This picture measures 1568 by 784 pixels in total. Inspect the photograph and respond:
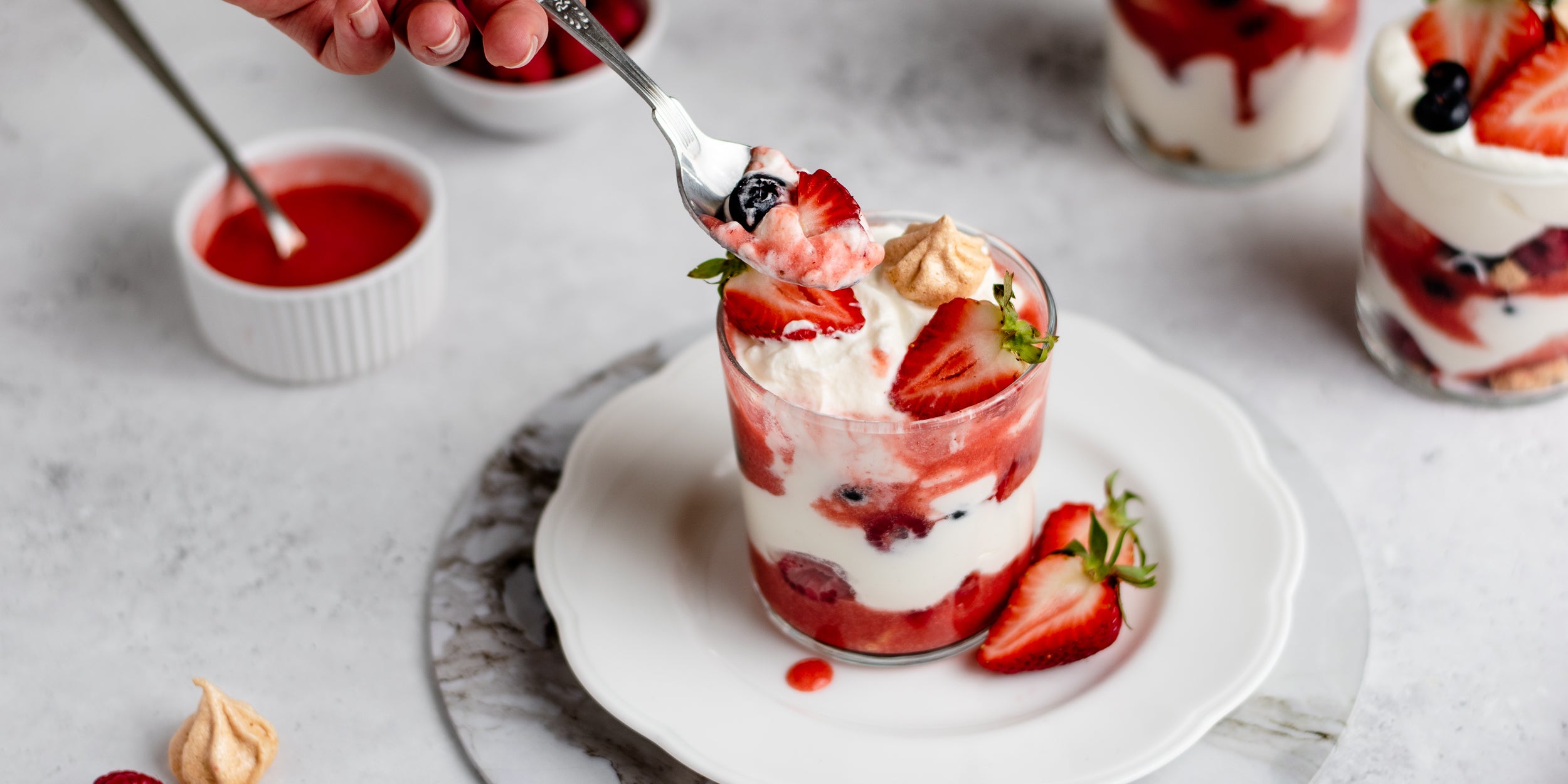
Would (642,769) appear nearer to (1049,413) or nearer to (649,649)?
(649,649)

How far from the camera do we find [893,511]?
1.47 metres

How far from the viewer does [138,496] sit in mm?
1942

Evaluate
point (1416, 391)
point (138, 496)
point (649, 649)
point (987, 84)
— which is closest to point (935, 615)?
point (649, 649)

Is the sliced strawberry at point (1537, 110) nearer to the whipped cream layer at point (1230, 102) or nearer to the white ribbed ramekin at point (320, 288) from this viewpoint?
the whipped cream layer at point (1230, 102)

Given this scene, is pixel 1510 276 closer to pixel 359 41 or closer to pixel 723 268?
pixel 723 268

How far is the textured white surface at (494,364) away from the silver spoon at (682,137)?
0.62 metres

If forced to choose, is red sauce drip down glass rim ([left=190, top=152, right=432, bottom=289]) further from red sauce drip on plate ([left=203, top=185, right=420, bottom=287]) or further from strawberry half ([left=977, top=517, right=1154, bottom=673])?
strawberry half ([left=977, top=517, right=1154, bottom=673])

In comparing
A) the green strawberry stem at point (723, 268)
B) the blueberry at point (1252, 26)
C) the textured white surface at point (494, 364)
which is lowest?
the textured white surface at point (494, 364)

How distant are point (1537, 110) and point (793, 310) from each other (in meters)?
1.00

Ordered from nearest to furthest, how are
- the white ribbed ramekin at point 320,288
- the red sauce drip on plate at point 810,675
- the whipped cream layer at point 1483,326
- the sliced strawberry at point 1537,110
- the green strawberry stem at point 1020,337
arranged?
the green strawberry stem at point 1020,337 → the red sauce drip on plate at point 810,675 → the sliced strawberry at point 1537,110 → the whipped cream layer at point 1483,326 → the white ribbed ramekin at point 320,288

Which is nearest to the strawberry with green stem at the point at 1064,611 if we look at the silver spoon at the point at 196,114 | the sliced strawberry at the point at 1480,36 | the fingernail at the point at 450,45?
the sliced strawberry at the point at 1480,36

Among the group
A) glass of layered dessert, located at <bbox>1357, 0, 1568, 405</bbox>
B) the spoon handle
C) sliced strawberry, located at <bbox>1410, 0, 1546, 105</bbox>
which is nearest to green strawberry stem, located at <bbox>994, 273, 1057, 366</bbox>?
the spoon handle

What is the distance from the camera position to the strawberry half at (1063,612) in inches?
62.1

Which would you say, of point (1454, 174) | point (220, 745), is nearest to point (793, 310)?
point (220, 745)
